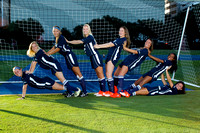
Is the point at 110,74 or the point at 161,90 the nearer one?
the point at 110,74

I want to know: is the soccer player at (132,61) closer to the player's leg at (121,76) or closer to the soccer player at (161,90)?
the player's leg at (121,76)

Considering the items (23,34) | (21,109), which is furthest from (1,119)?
(23,34)

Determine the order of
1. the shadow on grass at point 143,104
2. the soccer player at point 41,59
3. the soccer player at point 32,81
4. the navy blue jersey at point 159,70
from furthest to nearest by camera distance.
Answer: the navy blue jersey at point 159,70 → the soccer player at point 41,59 → the soccer player at point 32,81 → the shadow on grass at point 143,104

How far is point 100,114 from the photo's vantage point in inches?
135

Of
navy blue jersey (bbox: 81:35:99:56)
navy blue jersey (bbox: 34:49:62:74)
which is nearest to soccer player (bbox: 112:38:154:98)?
navy blue jersey (bbox: 81:35:99:56)

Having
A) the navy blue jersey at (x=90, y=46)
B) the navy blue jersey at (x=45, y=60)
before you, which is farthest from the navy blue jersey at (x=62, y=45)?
A: the navy blue jersey at (x=90, y=46)

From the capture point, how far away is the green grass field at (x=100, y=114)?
9.31 feet

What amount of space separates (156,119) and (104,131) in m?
1.02

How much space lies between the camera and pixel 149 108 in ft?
12.5

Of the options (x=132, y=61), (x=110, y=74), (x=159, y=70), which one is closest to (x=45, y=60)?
(x=110, y=74)

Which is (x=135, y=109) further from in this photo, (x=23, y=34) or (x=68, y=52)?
(x=23, y=34)

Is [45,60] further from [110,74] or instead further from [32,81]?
[110,74]

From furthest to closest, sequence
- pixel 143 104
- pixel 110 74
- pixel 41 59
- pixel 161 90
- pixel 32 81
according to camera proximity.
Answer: pixel 161 90
pixel 110 74
pixel 41 59
pixel 32 81
pixel 143 104

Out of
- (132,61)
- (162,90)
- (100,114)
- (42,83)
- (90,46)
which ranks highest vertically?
(90,46)
